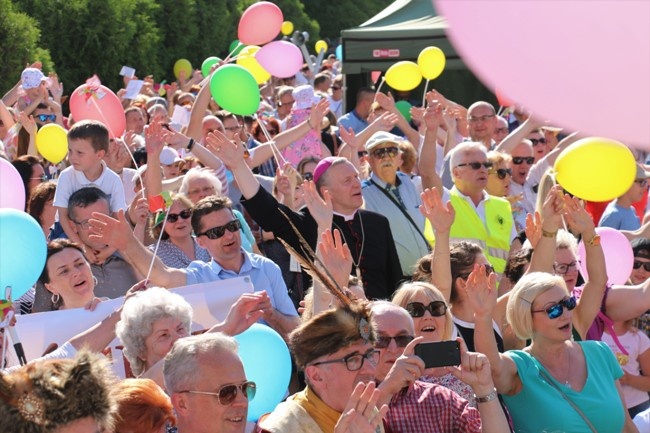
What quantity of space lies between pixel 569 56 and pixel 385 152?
16.1 ft

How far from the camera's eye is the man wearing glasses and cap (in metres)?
5.05

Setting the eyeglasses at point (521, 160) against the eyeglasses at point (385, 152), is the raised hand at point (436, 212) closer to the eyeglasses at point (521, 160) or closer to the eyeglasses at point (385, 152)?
the eyeglasses at point (385, 152)

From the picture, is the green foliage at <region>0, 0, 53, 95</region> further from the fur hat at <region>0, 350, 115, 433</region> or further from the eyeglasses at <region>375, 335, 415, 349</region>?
the fur hat at <region>0, 350, 115, 433</region>

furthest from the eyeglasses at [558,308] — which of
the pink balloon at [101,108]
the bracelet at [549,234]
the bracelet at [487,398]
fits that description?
the pink balloon at [101,108]

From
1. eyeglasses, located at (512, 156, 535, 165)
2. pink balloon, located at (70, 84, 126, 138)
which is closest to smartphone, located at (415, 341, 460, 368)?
pink balloon, located at (70, 84, 126, 138)

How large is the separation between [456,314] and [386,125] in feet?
11.2

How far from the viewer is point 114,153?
7.57m

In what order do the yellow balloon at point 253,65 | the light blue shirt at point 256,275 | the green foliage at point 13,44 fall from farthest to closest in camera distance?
the green foliage at point 13,44 < the yellow balloon at point 253,65 < the light blue shirt at point 256,275

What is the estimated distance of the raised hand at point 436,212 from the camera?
16.8ft

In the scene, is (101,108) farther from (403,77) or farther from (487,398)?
(487,398)

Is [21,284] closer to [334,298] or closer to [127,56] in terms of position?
[334,298]

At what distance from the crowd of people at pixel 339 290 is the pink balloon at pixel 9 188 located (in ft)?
0.93

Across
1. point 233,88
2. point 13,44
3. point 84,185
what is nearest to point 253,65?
point 233,88

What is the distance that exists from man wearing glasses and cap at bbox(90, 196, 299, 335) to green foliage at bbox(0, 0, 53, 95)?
9110mm
